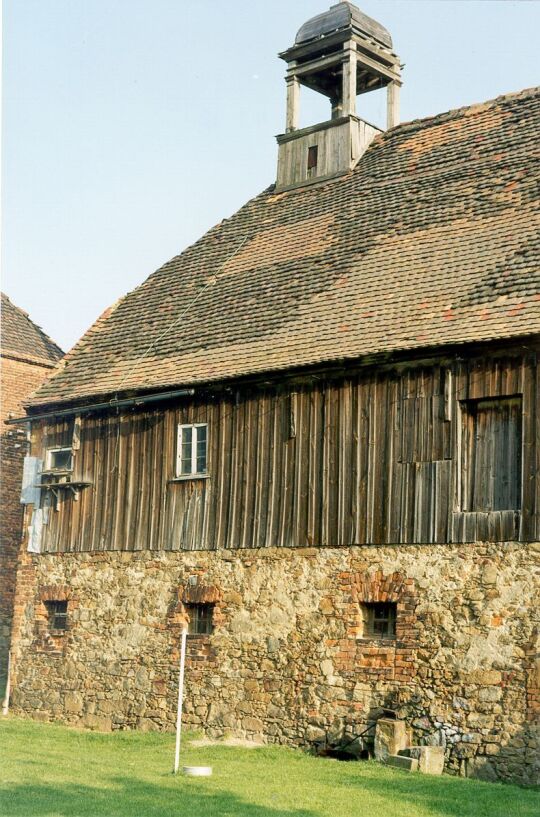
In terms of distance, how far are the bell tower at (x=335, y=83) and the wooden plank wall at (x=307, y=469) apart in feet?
23.6

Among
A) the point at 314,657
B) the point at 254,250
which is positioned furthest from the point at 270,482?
the point at 254,250

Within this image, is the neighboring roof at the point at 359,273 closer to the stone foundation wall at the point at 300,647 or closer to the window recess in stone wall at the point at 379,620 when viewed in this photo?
the stone foundation wall at the point at 300,647

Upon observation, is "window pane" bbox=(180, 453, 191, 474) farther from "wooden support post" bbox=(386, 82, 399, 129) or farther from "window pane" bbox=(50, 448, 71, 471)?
"wooden support post" bbox=(386, 82, 399, 129)

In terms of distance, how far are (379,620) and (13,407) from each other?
15.7 meters

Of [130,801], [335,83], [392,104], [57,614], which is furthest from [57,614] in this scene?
[335,83]

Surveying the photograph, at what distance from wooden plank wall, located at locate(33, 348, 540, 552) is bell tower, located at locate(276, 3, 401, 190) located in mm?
7208

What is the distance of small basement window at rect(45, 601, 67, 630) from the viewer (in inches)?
917

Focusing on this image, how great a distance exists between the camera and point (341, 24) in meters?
26.5

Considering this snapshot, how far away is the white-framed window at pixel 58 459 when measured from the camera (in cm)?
2383

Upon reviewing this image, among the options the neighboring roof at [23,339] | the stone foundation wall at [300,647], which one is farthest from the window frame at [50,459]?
the neighboring roof at [23,339]

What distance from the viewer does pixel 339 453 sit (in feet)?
63.5

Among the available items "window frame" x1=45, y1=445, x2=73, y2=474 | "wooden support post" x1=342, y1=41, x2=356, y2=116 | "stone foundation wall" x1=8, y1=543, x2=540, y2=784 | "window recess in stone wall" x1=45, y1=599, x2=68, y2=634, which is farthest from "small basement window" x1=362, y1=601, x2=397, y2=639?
"wooden support post" x1=342, y1=41, x2=356, y2=116

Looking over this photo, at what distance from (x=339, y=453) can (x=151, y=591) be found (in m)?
4.61

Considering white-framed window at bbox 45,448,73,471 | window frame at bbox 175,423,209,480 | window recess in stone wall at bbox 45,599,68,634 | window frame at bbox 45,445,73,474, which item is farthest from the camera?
white-framed window at bbox 45,448,73,471
